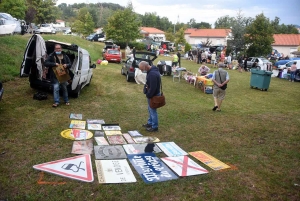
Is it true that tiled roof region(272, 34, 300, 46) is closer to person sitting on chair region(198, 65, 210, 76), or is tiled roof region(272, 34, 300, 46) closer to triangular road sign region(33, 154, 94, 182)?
person sitting on chair region(198, 65, 210, 76)

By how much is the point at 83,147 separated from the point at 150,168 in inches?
62.0

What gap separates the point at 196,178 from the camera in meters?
4.23

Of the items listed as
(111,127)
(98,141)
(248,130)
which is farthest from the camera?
(248,130)

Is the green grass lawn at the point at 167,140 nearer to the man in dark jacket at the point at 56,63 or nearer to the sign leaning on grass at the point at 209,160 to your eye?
the sign leaning on grass at the point at 209,160

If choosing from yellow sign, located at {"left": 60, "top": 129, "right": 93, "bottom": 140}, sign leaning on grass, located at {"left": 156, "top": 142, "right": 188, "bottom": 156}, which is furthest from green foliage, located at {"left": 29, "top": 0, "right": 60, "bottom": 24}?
sign leaning on grass, located at {"left": 156, "top": 142, "right": 188, "bottom": 156}

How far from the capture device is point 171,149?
17.8ft

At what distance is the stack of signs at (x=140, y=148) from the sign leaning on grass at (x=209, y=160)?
809 millimetres

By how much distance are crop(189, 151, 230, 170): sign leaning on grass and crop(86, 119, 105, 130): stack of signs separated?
104 inches

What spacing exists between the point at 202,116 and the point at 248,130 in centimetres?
165

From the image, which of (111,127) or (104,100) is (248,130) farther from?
(104,100)

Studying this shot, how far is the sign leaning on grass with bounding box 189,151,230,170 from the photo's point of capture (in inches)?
185

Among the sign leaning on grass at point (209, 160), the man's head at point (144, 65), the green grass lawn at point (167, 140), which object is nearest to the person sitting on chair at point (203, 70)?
the green grass lawn at point (167, 140)

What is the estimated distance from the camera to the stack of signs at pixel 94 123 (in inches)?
252

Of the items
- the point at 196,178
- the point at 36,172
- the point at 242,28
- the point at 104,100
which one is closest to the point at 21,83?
the point at 104,100
